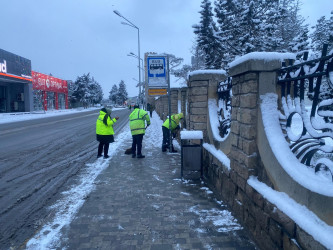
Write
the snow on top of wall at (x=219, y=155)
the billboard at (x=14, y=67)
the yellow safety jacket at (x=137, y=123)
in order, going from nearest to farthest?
the snow on top of wall at (x=219, y=155) < the yellow safety jacket at (x=137, y=123) < the billboard at (x=14, y=67)

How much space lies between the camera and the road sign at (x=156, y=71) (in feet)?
26.8

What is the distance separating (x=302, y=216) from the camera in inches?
89.4

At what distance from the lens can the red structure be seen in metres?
41.7

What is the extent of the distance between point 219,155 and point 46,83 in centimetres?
4675

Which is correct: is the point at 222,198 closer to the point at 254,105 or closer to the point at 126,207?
the point at 126,207

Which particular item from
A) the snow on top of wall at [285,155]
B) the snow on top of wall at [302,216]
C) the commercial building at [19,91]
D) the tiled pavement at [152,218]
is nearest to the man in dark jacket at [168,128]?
the tiled pavement at [152,218]

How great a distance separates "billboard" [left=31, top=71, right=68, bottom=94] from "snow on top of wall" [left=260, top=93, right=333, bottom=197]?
43.7 metres

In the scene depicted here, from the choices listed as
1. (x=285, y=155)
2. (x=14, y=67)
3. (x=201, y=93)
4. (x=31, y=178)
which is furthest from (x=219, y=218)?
(x=14, y=67)

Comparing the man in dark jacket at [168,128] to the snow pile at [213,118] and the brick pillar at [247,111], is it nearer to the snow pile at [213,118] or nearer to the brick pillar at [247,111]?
the snow pile at [213,118]

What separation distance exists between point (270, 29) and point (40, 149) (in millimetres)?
16162

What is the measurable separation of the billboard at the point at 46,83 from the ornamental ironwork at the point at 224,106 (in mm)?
41320

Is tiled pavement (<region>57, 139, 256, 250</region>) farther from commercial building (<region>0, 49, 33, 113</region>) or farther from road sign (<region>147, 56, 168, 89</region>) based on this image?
commercial building (<region>0, 49, 33, 113</region>)

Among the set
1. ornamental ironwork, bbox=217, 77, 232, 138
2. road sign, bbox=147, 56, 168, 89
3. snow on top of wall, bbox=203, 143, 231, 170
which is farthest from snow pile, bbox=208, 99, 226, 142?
road sign, bbox=147, 56, 168, 89

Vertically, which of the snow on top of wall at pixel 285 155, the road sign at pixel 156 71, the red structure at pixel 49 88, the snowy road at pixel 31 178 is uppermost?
the red structure at pixel 49 88
